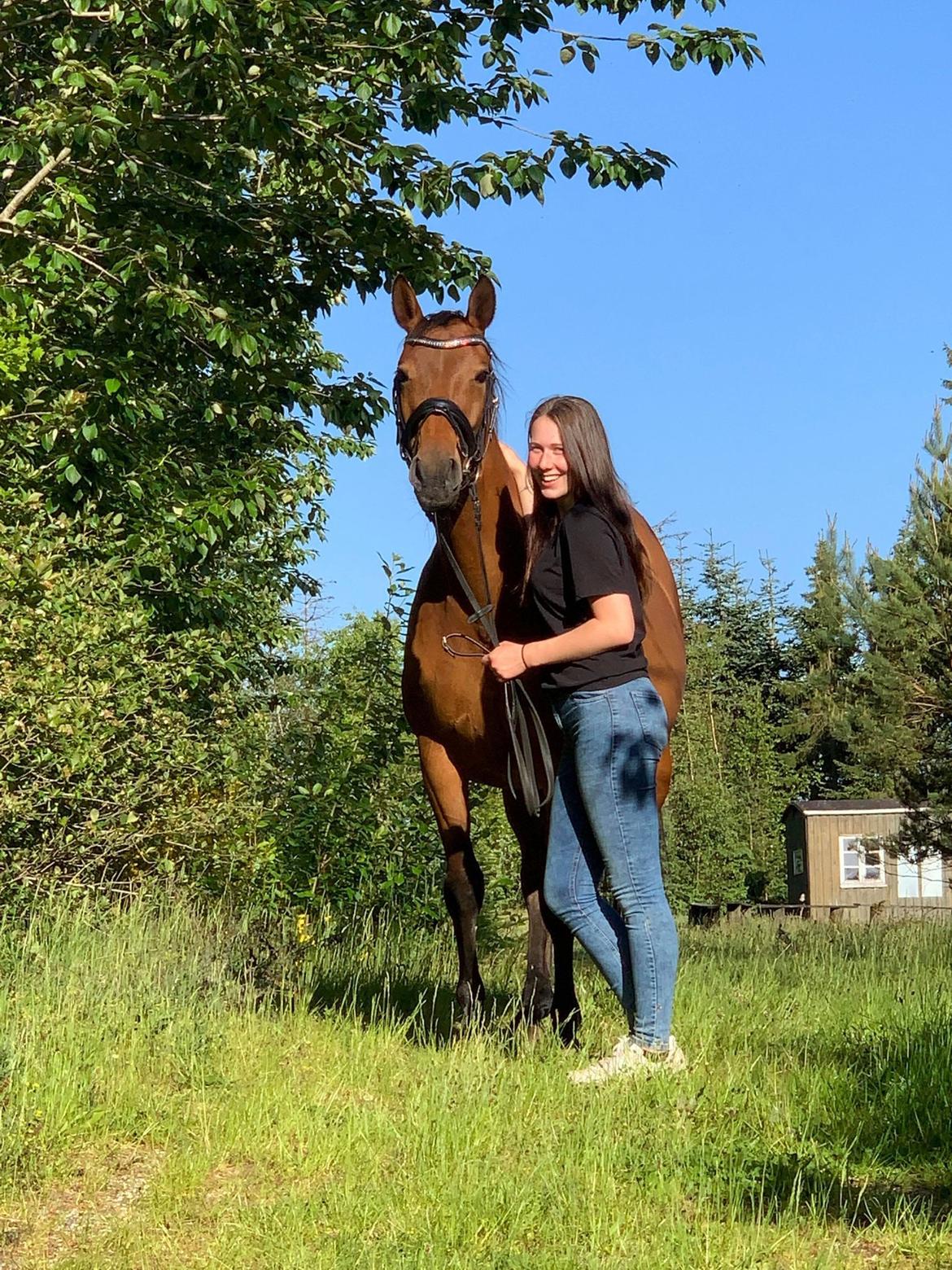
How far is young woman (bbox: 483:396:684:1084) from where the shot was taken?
4578 millimetres

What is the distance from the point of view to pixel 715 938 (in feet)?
41.1

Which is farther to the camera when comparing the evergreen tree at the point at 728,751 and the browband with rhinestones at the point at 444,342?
the evergreen tree at the point at 728,751

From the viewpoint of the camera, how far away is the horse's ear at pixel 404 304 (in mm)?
5500

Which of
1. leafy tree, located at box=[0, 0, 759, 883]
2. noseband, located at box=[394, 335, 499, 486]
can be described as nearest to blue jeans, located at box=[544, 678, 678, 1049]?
noseband, located at box=[394, 335, 499, 486]

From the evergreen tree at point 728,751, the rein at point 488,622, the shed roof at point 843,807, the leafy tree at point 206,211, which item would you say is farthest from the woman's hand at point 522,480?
the shed roof at point 843,807

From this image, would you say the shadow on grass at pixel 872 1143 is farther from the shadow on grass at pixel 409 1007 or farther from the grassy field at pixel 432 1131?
the shadow on grass at pixel 409 1007

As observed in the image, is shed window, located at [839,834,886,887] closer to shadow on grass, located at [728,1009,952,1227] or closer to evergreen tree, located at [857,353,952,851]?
evergreen tree, located at [857,353,952,851]

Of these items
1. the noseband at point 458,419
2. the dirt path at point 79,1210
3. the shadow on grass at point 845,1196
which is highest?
the noseband at point 458,419

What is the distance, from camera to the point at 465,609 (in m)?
5.56

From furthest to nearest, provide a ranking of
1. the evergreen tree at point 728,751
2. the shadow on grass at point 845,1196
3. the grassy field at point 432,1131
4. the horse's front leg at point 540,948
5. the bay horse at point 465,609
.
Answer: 1. the evergreen tree at point 728,751
2. the horse's front leg at point 540,948
3. the bay horse at point 465,609
4. the shadow on grass at point 845,1196
5. the grassy field at point 432,1131

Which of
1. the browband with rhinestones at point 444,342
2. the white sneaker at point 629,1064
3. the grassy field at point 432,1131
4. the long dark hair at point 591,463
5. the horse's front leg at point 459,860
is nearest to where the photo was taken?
the grassy field at point 432,1131

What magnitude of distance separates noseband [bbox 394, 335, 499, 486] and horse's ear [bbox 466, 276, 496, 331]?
4.4 inches

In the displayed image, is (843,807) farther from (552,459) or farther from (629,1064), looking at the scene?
(552,459)

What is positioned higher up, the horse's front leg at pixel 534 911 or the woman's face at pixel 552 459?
the woman's face at pixel 552 459
